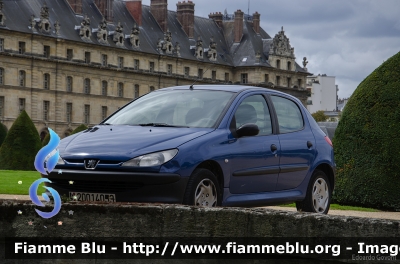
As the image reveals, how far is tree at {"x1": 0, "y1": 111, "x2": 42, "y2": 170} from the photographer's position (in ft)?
111

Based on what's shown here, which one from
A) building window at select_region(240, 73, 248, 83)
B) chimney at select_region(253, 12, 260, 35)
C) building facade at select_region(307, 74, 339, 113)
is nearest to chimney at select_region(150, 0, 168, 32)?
building window at select_region(240, 73, 248, 83)

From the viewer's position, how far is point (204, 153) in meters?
8.34

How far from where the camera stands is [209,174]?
834cm

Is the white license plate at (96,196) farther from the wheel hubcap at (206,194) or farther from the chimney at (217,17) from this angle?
the chimney at (217,17)

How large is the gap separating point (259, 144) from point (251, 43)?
86.7m

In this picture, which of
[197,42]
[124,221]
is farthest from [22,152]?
[197,42]

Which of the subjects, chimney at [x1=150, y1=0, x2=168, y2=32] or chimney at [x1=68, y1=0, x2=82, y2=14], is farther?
chimney at [x1=150, y1=0, x2=168, y2=32]

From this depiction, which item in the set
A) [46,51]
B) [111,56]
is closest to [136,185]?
[46,51]

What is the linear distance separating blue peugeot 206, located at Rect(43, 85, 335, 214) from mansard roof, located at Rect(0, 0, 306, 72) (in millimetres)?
62565

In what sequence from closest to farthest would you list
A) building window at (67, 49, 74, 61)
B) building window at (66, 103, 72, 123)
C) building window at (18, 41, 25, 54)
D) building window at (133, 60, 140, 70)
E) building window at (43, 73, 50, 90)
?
building window at (18, 41, 25, 54) < building window at (43, 73, 50, 90) < building window at (67, 49, 74, 61) < building window at (66, 103, 72, 123) < building window at (133, 60, 140, 70)

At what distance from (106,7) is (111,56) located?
163 inches

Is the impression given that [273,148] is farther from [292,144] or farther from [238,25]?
[238,25]

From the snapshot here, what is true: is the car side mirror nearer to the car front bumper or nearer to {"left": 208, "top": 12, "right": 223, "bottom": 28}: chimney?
the car front bumper

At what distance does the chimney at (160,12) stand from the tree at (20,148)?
53942 millimetres
